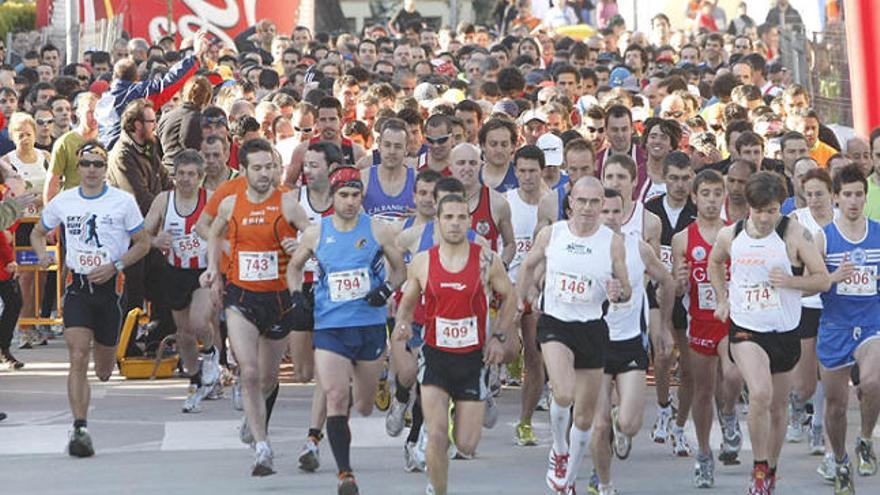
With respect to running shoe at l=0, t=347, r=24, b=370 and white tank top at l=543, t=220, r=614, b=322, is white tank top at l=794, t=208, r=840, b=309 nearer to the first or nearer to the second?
white tank top at l=543, t=220, r=614, b=322

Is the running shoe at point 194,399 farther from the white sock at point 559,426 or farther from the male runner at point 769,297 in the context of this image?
the male runner at point 769,297

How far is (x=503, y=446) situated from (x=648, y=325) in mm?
1753

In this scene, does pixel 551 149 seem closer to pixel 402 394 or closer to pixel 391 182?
pixel 391 182

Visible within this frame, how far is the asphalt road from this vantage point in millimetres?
11750

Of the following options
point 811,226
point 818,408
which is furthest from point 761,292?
point 818,408

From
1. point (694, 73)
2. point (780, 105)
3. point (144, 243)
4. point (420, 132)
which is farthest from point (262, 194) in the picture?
point (694, 73)

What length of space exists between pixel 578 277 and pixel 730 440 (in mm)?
1896

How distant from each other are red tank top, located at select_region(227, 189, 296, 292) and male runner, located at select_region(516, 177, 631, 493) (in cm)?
187

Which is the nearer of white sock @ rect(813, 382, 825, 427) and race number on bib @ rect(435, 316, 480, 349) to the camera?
race number on bib @ rect(435, 316, 480, 349)

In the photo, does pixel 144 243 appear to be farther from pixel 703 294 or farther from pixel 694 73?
pixel 694 73

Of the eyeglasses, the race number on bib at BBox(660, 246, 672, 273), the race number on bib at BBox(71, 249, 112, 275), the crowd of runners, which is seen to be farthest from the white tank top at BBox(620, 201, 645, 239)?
the eyeglasses

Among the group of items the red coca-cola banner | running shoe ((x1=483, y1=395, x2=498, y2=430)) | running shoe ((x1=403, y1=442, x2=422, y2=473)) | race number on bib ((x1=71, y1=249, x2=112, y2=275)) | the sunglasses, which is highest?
the red coca-cola banner

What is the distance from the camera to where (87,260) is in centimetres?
1310

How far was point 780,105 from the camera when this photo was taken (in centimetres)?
1892
